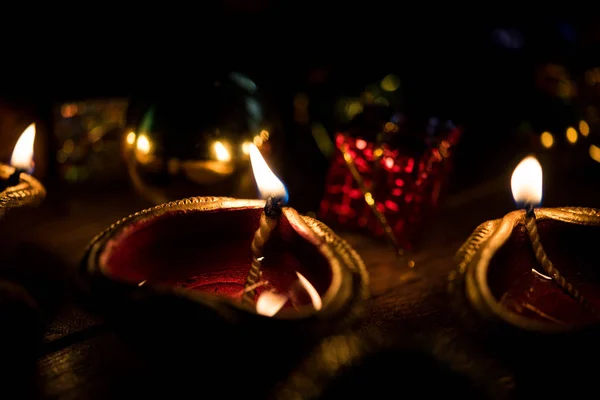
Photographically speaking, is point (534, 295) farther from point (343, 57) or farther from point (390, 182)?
point (343, 57)

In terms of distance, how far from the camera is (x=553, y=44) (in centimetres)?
142

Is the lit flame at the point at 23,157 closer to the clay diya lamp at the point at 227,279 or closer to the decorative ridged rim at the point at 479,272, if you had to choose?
the clay diya lamp at the point at 227,279

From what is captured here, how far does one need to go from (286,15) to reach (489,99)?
535mm

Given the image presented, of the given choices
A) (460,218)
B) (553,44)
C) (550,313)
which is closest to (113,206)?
(460,218)

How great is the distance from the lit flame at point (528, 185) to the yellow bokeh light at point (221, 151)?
52 cm

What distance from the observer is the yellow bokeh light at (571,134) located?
3.91 feet

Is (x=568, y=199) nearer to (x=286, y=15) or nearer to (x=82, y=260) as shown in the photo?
(x=286, y=15)

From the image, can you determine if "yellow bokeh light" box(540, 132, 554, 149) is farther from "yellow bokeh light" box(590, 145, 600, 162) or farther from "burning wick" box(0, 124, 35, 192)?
"burning wick" box(0, 124, 35, 192)

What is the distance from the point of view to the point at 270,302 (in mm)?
721

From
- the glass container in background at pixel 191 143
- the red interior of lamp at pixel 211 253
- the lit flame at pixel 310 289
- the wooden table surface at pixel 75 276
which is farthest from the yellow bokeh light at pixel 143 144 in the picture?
the lit flame at pixel 310 289

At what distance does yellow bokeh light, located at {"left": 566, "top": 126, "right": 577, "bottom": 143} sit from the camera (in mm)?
1192

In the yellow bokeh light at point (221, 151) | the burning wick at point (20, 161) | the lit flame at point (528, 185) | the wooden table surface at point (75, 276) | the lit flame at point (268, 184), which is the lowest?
the wooden table surface at point (75, 276)

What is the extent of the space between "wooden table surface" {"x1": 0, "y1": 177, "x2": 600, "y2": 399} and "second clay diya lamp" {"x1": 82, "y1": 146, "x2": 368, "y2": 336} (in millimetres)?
88

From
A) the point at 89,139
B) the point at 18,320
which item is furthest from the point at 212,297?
the point at 89,139
